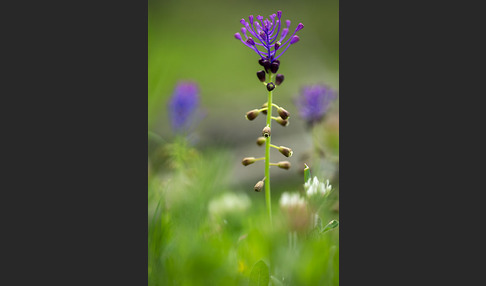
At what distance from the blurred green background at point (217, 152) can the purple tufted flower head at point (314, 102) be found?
4cm

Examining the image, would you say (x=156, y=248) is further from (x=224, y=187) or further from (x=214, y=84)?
(x=214, y=84)

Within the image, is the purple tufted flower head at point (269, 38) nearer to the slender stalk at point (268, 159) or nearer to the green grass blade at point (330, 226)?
the slender stalk at point (268, 159)

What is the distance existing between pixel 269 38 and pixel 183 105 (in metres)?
0.77

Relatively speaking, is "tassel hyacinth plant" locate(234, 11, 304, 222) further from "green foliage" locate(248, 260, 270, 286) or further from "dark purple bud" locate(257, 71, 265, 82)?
"green foliage" locate(248, 260, 270, 286)

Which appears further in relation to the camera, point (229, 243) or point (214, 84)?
point (214, 84)

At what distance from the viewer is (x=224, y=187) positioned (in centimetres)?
264

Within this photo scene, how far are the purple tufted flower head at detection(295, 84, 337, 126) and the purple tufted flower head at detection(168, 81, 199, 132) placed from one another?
0.49m

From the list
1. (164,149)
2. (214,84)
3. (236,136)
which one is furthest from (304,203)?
(236,136)

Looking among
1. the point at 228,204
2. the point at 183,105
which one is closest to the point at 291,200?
the point at 228,204

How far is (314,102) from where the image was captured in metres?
2.57

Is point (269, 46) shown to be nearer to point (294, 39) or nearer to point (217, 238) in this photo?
point (294, 39)

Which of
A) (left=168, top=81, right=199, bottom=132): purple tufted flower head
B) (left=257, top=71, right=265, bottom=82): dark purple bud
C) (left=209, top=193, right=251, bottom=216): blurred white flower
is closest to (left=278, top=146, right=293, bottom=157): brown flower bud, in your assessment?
(left=257, top=71, right=265, bottom=82): dark purple bud

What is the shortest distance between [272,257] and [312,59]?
1.14m

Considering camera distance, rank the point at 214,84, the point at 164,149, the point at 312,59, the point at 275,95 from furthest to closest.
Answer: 1. the point at 214,84
2. the point at 312,59
3. the point at 164,149
4. the point at 275,95
